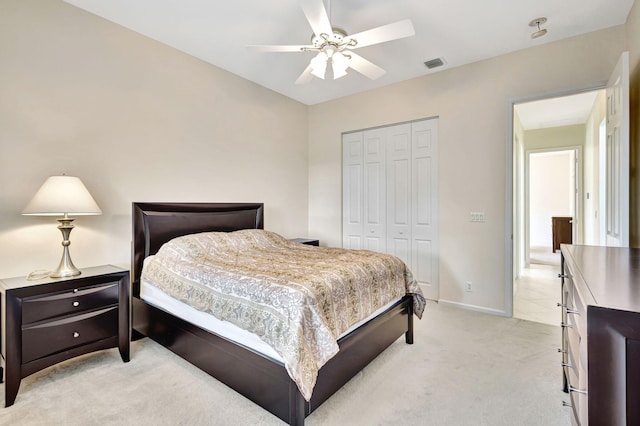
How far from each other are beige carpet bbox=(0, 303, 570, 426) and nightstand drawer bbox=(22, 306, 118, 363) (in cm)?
26

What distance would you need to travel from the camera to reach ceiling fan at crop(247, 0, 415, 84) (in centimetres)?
204

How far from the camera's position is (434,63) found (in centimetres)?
361

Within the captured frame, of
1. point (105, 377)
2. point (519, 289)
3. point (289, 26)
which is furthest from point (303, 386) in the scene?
point (519, 289)

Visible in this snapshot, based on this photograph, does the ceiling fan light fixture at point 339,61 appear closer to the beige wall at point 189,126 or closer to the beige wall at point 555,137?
the beige wall at point 189,126

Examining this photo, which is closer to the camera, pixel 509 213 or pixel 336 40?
pixel 336 40

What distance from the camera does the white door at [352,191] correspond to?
4688 millimetres

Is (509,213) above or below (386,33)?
below

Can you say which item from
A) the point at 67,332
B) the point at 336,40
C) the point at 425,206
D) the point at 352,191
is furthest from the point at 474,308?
the point at 67,332

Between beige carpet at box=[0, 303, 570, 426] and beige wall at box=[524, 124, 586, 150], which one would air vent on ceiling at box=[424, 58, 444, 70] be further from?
beige wall at box=[524, 124, 586, 150]

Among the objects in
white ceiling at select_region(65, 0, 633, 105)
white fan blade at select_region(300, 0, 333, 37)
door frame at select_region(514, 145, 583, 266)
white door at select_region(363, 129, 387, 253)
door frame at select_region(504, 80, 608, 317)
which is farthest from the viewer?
door frame at select_region(514, 145, 583, 266)

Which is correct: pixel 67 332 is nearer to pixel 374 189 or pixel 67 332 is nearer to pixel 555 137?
pixel 374 189

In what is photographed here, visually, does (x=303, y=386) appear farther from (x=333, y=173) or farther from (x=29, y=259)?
(x=333, y=173)

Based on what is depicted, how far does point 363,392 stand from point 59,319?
7.26 feet

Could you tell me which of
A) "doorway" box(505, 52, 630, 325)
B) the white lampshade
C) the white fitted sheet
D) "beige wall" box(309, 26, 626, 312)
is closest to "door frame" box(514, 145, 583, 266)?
"doorway" box(505, 52, 630, 325)
